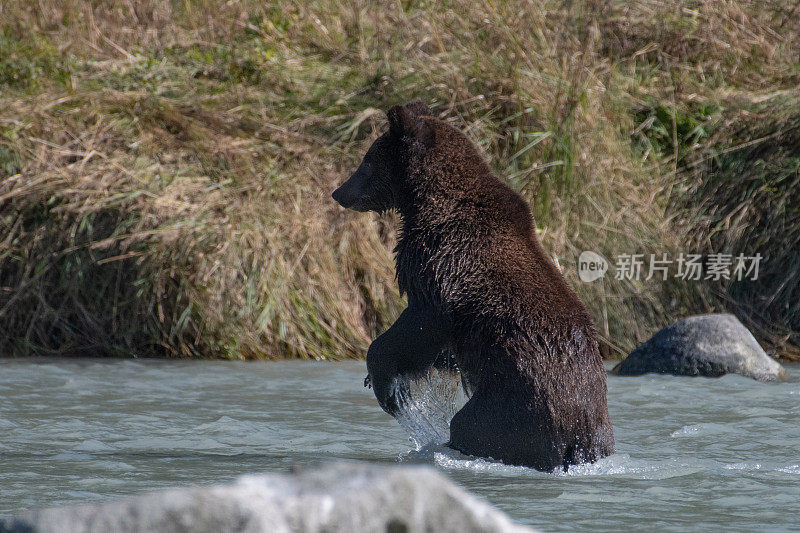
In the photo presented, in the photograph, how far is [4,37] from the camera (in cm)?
1078

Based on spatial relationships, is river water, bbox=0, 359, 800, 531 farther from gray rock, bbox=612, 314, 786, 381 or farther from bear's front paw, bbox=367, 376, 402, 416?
bear's front paw, bbox=367, 376, 402, 416

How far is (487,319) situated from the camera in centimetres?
461

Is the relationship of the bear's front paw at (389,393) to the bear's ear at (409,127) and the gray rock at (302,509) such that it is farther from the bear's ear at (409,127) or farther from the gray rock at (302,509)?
the gray rock at (302,509)

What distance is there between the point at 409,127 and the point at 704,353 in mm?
3434

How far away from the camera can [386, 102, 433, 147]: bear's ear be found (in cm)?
510

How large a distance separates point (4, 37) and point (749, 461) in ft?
28.7

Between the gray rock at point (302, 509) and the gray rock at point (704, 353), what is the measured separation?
592 centimetres

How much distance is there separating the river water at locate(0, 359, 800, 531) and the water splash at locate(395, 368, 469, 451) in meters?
0.16

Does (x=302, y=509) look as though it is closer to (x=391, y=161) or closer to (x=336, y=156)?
(x=391, y=161)

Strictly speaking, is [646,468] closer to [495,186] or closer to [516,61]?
[495,186]

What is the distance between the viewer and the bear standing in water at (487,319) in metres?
4.48

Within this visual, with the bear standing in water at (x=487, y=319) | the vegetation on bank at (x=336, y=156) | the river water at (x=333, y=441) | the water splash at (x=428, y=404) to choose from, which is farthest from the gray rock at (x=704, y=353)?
the bear standing in water at (x=487, y=319)

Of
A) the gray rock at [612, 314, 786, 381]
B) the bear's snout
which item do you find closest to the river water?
the gray rock at [612, 314, 786, 381]

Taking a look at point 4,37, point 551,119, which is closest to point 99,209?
point 4,37
